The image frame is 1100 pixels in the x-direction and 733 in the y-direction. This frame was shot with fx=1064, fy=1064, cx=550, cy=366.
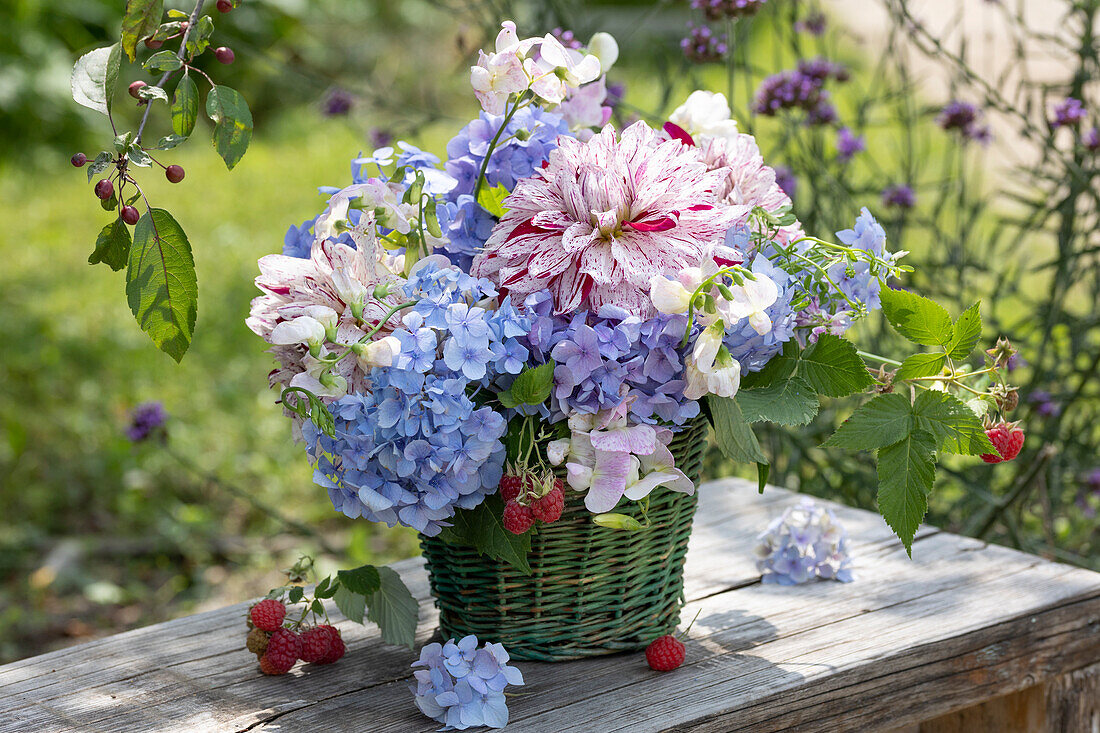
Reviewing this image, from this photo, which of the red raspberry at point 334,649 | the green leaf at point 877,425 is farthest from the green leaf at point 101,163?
the green leaf at point 877,425

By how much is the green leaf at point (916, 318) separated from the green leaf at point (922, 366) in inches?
0.7

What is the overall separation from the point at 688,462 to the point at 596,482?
0.17m

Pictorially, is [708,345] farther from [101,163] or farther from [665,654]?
[101,163]

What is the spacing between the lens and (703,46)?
1.77 metres

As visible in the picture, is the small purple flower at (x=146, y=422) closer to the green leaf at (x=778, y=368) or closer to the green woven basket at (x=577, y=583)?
the green woven basket at (x=577, y=583)

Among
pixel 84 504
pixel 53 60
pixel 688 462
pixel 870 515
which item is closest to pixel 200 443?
pixel 84 504

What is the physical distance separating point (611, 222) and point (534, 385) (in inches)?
6.5

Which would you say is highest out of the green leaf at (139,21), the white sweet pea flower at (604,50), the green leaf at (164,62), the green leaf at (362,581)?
the green leaf at (139,21)

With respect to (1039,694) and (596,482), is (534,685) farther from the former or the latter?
(1039,694)

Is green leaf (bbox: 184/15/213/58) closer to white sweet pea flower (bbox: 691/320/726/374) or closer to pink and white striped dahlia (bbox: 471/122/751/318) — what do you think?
pink and white striped dahlia (bbox: 471/122/751/318)

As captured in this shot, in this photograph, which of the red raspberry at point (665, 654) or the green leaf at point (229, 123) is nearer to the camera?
the green leaf at point (229, 123)

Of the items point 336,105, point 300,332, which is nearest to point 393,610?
point 300,332

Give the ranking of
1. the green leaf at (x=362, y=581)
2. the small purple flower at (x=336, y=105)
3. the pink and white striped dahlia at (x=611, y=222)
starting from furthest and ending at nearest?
the small purple flower at (x=336, y=105)
the green leaf at (x=362, y=581)
the pink and white striped dahlia at (x=611, y=222)

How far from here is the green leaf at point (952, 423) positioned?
38.9 inches
